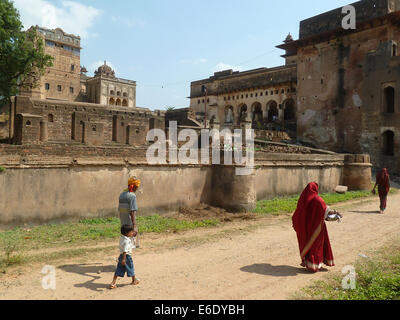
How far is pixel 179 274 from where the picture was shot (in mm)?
5281

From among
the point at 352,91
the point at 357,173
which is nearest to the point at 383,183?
the point at 357,173

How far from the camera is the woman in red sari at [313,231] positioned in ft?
18.1

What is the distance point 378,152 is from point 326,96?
A: 726cm

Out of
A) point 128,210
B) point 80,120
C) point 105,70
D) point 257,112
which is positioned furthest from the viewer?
point 105,70

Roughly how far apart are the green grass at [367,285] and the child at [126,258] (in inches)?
94.5

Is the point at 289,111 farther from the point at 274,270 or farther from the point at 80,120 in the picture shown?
the point at 274,270

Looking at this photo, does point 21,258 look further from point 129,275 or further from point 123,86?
point 123,86

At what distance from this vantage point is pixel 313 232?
5594 millimetres

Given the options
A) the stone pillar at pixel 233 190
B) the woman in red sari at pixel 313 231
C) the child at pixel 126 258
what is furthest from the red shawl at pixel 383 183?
the child at pixel 126 258

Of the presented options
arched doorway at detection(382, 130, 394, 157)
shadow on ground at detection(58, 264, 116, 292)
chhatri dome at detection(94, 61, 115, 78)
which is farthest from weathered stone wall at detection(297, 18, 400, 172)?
chhatri dome at detection(94, 61, 115, 78)

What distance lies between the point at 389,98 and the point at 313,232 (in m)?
23.1

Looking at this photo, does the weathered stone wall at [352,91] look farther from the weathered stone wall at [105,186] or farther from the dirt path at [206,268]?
the dirt path at [206,268]
